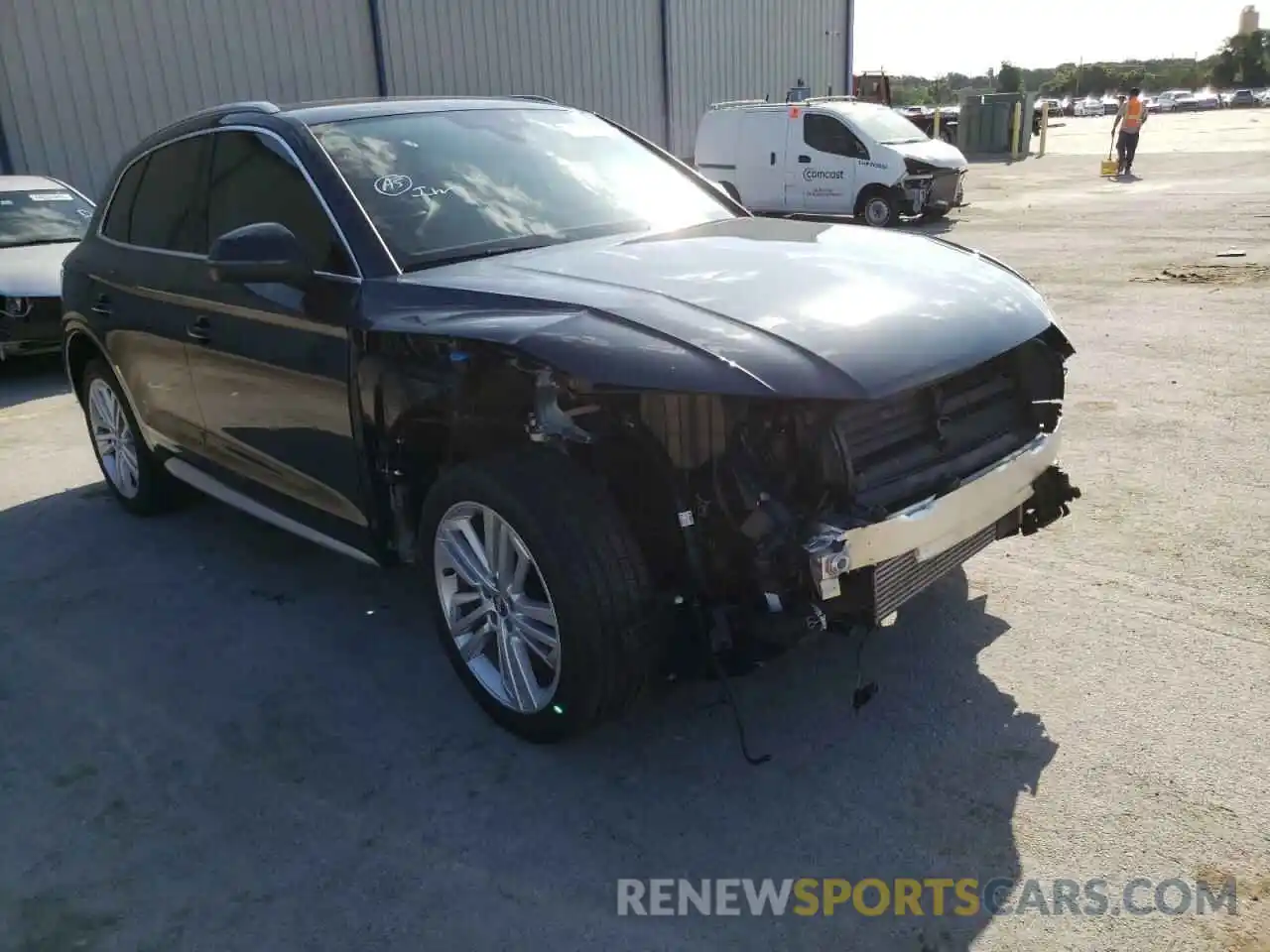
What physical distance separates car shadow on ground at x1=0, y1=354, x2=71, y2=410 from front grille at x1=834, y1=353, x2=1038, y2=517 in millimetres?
7489

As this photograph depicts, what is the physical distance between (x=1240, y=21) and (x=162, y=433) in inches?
5432

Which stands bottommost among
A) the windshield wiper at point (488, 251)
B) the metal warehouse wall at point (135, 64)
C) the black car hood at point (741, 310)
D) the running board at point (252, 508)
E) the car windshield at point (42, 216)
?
the running board at point (252, 508)

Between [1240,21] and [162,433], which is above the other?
[1240,21]

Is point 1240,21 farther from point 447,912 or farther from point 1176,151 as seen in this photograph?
point 447,912

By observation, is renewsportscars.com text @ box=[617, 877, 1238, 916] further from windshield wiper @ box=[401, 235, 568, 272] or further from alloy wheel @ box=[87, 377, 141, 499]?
alloy wheel @ box=[87, 377, 141, 499]

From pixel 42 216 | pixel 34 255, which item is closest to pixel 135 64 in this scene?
pixel 42 216

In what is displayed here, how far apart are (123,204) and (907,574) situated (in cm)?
421

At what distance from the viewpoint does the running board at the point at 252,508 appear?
12.3ft

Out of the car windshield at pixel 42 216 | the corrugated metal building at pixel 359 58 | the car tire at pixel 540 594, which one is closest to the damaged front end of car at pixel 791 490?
the car tire at pixel 540 594

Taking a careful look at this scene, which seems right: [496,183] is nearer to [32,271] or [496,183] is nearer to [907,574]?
[907,574]

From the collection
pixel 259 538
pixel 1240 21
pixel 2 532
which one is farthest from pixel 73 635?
pixel 1240 21

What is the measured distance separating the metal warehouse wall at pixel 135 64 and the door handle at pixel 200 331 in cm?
1279

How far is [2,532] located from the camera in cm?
528

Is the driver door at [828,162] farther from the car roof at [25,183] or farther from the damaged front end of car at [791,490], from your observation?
the damaged front end of car at [791,490]
